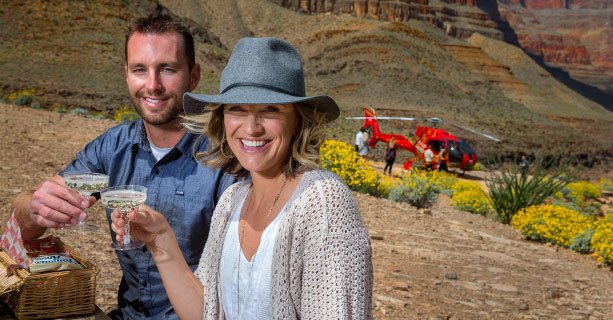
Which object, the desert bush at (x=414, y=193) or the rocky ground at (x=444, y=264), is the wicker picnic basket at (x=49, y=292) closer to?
the rocky ground at (x=444, y=264)

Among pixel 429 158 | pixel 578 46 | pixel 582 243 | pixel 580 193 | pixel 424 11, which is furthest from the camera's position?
pixel 578 46

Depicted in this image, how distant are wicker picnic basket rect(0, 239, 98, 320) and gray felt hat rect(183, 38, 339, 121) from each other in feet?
2.79

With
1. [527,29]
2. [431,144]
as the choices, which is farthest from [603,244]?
[527,29]

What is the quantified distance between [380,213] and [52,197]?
8256mm

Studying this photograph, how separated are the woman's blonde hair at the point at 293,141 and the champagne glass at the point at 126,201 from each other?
1.04 ft

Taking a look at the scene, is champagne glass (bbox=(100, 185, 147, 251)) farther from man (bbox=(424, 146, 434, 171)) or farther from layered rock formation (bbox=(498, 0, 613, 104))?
layered rock formation (bbox=(498, 0, 613, 104))

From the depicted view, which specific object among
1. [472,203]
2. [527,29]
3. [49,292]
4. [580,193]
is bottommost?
[527,29]

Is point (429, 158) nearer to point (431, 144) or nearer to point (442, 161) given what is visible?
point (442, 161)

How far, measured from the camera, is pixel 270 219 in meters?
2.27

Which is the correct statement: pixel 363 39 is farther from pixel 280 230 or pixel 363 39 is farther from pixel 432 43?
pixel 280 230

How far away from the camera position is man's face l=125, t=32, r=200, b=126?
293 centimetres

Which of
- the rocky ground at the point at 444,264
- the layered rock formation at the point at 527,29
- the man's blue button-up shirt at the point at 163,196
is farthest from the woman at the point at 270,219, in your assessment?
the layered rock formation at the point at 527,29

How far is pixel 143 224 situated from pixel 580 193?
72.9ft

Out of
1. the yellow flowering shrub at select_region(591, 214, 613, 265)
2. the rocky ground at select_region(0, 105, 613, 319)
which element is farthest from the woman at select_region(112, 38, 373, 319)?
the yellow flowering shrub at select_region(591, 214, 613, 265)
